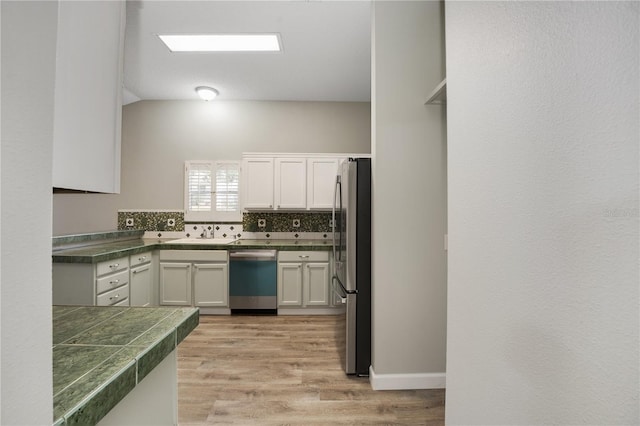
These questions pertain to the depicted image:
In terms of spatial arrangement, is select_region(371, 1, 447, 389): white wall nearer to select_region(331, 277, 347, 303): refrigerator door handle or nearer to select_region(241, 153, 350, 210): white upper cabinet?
select_region(331, 277, 347, 303): refrigerator door handle

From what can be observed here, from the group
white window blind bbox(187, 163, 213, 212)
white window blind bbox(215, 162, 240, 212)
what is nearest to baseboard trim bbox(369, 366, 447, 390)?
white window blind bbox(215, 162, 240, 212)

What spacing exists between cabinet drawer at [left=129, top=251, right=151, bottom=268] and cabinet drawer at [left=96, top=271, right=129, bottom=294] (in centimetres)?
14

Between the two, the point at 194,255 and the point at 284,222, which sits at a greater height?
the point at 284,222

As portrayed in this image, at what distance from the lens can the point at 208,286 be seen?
3965 millimetres

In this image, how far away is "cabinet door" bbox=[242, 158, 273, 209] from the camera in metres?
4.34

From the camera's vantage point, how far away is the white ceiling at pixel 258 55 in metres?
2.66

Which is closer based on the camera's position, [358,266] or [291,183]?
[358,266]

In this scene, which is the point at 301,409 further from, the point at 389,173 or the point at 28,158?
the point at 28,158

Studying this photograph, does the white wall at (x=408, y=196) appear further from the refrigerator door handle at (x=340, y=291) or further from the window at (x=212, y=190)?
the window at (x=212, y=190)

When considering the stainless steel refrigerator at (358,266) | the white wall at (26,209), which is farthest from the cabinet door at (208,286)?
the white wall at (26,209)

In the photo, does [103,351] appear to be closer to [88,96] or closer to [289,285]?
[88,96]

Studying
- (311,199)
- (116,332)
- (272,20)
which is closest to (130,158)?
(311,199)

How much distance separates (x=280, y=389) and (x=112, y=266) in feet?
6.84

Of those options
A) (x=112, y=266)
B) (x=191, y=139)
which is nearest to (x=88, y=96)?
(x=112, y=266)
